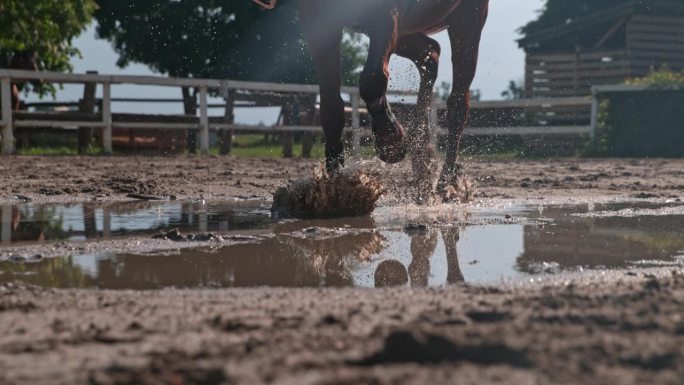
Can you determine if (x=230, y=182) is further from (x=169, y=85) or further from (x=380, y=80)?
(x=169, y=85)

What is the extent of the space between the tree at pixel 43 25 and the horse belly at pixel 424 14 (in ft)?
46.3

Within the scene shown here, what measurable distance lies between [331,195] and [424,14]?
5.33 ft

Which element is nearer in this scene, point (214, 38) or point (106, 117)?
point (106, 117)

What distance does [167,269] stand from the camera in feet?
11.8

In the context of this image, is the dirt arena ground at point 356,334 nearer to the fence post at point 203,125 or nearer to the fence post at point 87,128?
the fence post at point 203,125

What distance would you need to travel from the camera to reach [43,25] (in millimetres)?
20094

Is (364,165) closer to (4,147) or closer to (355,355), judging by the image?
(355,355)

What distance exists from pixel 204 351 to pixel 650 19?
93.1 feet

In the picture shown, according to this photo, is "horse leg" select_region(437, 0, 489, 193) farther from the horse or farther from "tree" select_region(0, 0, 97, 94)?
"tree" select_region(0, 0, 97, 94)

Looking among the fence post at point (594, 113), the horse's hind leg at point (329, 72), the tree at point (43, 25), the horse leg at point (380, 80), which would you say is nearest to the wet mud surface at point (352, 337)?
the horse leg at point (380, 80)

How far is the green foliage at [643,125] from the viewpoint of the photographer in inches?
659

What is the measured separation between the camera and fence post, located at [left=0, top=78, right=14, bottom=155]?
564 inches

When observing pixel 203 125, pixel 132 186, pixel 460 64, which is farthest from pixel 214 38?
pixel 460 64

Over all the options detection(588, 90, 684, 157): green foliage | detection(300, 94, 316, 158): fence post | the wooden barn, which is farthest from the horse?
the wooden barn
